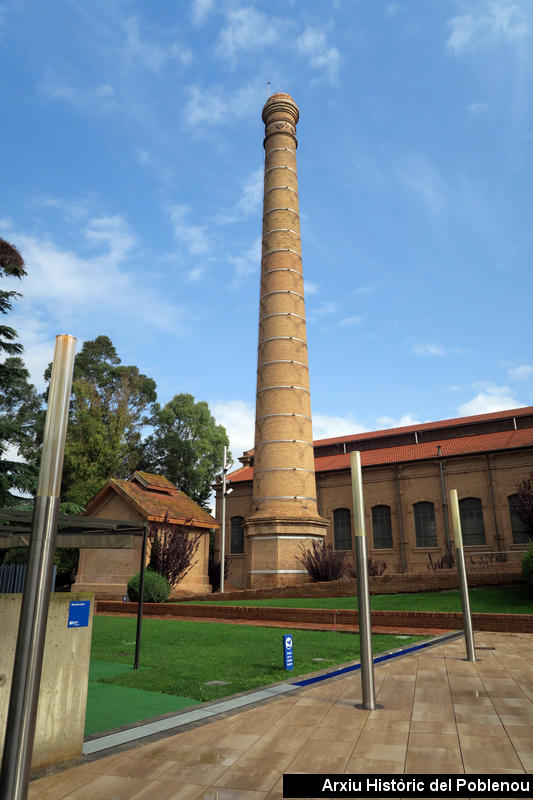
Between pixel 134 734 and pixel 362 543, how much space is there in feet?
10.3

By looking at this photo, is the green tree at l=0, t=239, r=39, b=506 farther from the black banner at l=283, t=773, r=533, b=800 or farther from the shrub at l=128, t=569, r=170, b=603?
the black banner at l=283, t=773, r=533, b=800

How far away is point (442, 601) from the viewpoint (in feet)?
55.3

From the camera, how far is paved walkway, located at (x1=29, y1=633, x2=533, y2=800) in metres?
3.76

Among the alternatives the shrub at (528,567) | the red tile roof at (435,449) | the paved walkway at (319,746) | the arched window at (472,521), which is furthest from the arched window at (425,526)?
the paved walkway at (319,746)

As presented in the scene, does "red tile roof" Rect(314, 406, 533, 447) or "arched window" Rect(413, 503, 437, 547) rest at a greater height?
"red tile roof" Rect(314, 406, 533, 447)

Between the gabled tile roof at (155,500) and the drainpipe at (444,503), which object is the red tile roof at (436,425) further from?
the gabled tile roof at (155,500)

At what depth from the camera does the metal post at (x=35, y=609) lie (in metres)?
2.90

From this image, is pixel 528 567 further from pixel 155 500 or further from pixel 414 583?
pixel 155 500

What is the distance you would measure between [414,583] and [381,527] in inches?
430

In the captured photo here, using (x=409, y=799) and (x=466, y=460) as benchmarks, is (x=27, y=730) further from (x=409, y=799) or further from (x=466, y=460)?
(x=466, y=460)

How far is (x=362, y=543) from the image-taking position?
6.35 m

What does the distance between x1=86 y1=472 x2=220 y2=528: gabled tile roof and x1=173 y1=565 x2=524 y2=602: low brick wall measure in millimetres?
8011

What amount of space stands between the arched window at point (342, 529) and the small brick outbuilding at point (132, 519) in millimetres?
7723

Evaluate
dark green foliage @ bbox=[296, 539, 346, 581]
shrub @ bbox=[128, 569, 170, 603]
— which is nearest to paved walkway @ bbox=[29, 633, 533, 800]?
shrub @ bbox=[128, 569, 170, 603]
